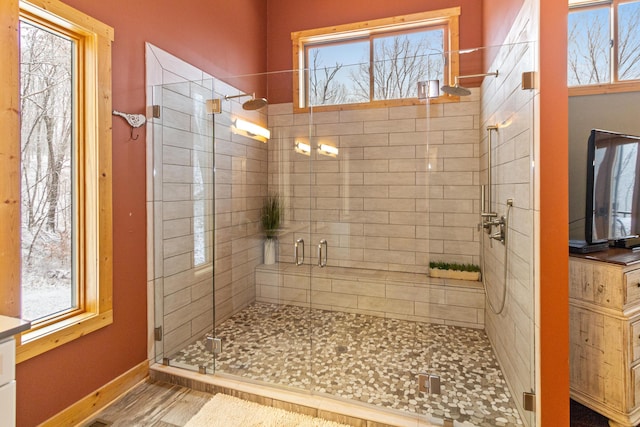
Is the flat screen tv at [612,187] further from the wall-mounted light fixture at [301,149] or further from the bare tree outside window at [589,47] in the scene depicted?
the wall-mounted light fixture at [301,149]

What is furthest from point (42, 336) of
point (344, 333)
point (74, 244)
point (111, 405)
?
point (344, 333)

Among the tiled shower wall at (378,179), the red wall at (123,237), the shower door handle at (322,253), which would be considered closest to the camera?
the red wall at (123,237)

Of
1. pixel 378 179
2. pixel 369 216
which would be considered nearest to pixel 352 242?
pixel 369 216

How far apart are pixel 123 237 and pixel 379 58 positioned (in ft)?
10.3

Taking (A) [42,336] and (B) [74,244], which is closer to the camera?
(A) [42,336]

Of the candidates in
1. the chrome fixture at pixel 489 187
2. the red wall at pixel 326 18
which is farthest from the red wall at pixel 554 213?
the red wall at pixel 326 18

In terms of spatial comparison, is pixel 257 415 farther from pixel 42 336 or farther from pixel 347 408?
pixel 42 336

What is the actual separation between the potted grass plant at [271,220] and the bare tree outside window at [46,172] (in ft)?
5.85

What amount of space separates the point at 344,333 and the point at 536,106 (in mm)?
2215

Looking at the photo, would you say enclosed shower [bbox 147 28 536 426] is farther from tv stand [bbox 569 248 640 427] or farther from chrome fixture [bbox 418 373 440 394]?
tv stand [bbox 569 248 640 427]

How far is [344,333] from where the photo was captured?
9.59 feet

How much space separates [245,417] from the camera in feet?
6.37

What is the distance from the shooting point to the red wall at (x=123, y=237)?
5.69 ft

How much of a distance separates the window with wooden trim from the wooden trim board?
39cm
